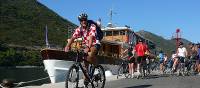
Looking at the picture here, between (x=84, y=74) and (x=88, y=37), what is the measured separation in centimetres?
85

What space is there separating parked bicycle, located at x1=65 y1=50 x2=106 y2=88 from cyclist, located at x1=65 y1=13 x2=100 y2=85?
0.13 meters

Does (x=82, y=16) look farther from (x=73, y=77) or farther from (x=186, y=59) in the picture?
(x=186, y=59)

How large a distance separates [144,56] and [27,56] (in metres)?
58.2

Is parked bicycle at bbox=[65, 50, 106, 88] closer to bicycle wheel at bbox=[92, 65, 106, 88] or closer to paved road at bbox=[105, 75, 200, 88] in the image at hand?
bicycle wheel at bbox=[92, 65, 106, 88]

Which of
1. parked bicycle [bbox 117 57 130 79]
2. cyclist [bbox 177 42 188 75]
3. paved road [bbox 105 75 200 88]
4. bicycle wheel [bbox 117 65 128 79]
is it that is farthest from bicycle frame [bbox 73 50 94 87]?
cyclist [bbox 177 42 188 75]

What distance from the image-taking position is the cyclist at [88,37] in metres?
11.1

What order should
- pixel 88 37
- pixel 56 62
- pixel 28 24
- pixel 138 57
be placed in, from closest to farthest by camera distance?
pixel 88 37, pixel 138 57, pixel 56 62, pixel 28 24

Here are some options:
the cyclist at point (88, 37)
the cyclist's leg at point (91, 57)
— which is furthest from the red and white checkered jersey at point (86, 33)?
the cyclist's leg at point (91, 57)

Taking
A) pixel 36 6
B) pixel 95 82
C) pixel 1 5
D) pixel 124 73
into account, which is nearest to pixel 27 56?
pixel 124 73

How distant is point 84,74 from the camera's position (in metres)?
11.1

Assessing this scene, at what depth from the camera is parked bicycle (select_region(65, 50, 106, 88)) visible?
423 inches

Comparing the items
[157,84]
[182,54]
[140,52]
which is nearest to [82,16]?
[157,84]

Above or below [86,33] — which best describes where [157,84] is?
below

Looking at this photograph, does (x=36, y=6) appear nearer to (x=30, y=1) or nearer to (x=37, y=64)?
(x=30, y=1)
